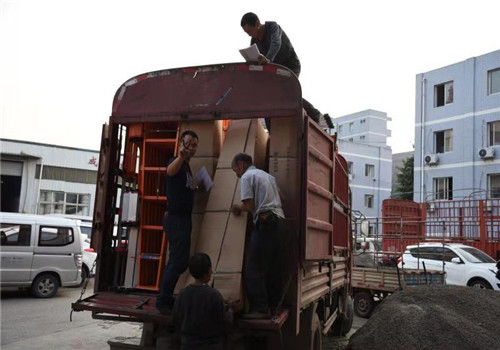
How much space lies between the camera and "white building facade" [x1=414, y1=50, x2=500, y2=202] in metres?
22.9

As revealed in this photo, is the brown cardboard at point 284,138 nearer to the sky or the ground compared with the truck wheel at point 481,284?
nearer to the sky

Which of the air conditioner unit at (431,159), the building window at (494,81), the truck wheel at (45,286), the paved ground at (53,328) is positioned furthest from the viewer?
the air conditioner unit at (431,159)

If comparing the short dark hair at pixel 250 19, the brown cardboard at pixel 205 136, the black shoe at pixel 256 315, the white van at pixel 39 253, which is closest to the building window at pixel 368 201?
the white van at pixel 39 253

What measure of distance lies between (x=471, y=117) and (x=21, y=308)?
2187 centimetres

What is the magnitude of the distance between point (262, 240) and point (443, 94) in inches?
972

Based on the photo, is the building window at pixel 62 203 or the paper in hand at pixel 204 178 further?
the building window at pixel 62 203

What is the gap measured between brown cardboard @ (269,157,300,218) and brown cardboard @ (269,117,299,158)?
56 millimetres

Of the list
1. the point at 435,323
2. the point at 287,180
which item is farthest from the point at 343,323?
the point at 287,180

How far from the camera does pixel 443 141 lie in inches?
1009

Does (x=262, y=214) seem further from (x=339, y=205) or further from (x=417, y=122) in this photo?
(x=417, y=122)

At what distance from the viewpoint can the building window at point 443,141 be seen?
25141 millimetres

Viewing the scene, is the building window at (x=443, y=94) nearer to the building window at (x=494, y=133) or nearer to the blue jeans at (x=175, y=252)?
the building window at (x=494, y=133)

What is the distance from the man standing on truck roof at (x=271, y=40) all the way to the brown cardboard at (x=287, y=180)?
97 cm

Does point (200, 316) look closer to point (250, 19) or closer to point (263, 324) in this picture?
point (263, 324)
